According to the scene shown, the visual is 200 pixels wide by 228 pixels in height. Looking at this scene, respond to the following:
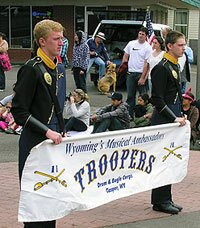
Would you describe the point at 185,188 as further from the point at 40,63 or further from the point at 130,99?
the point at 130,99

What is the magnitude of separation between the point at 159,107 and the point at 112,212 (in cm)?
125

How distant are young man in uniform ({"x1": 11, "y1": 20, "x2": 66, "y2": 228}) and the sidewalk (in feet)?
3.83

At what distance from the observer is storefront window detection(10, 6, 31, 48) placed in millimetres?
25438

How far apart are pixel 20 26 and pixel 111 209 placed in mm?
21014

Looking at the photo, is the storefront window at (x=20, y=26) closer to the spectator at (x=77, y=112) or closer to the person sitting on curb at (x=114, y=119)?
the spectator at (x=77, y=112)

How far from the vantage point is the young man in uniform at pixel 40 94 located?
3877 millimetres

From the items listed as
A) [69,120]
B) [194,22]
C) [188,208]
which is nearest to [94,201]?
[188,208]

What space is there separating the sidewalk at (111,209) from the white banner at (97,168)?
0.45 m

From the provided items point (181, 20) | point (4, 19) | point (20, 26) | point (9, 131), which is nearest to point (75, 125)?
point (9, 131)

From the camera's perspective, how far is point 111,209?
563 centimetres

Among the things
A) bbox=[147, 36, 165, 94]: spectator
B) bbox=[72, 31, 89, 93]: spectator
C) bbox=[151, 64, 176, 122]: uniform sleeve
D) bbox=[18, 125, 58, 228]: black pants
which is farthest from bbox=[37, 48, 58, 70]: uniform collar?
bbox=[72, 31, 89, 93]: spectator

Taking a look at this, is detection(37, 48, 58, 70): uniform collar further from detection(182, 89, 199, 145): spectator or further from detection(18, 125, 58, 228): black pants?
detection(182, 89, 199, 145): spectator

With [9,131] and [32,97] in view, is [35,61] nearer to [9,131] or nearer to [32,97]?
[32,97]

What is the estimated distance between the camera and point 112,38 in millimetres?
17406
